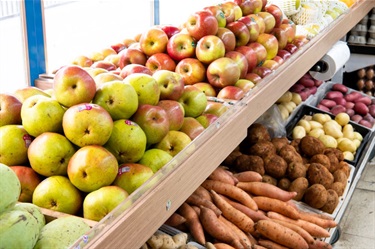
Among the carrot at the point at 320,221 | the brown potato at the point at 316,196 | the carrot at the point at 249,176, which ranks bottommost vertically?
the carrot at the point at 320,221

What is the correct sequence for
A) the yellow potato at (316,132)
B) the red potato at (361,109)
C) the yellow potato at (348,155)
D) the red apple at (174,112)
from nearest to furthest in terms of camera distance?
1. the red apple at (174,112)
2. the yellow potato at (348,155)
3. the yellow potato at (316,132)
4. the red potato at (361,109)

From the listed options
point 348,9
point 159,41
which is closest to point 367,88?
point 348,9

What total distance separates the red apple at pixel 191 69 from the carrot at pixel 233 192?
0.56m

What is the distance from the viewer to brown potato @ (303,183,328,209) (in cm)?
302

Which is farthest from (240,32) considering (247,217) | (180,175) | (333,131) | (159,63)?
(333,131)

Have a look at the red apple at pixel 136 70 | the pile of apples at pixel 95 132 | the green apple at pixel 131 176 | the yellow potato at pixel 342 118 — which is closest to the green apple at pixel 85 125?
the pile of apples at pixel 95 132

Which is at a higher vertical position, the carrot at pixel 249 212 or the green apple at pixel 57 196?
the green apple at pixel 57 196

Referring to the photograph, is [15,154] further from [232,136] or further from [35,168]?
[232,136]

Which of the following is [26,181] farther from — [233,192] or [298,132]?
[298,132]

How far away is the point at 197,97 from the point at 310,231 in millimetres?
1064

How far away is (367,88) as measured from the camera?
587cm

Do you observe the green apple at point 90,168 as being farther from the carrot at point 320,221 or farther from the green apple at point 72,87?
the carrot at point 320,221

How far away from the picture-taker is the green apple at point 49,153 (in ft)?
5.14

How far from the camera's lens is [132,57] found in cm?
272
